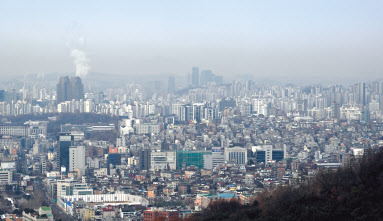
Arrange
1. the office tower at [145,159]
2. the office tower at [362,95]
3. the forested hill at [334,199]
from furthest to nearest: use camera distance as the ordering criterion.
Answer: the office tower at [362,95], the office tower at [145,159], the forested hill at [334,199]

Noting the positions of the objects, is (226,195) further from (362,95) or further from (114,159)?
(362,95)

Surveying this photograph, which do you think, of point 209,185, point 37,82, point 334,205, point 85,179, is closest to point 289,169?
point 209,185

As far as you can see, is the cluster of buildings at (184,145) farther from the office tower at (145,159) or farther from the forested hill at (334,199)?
the forested hill at (334,199)

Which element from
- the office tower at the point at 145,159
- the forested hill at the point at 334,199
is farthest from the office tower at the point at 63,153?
the forested hill at the point at 334,199

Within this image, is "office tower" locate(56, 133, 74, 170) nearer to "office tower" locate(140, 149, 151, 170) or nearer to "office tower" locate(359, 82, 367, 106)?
"office tower" locate(140, 149, 151, 170)

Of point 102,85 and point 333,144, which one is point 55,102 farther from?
point 333,144
